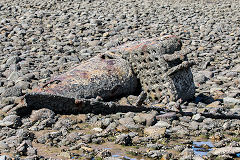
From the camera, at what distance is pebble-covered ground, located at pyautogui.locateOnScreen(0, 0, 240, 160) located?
4285 mm

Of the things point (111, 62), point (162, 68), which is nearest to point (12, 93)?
point (111, 62)

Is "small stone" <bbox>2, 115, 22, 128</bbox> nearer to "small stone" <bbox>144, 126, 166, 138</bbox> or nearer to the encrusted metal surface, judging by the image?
the encrusted metal surface

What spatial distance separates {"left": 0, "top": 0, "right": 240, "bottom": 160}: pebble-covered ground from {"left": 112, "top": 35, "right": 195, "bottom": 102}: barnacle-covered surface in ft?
0.90

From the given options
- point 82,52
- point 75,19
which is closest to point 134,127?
point 82,52

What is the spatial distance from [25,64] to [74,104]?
3574 mm

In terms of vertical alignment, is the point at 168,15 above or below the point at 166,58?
below

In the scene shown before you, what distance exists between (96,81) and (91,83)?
95 millimetres

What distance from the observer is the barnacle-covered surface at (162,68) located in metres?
6.18

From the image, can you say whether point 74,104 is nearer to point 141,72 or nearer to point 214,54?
point 141,72

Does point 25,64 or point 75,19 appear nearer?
point 25,64

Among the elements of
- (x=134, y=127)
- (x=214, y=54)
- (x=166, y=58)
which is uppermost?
(x=166, y=58)

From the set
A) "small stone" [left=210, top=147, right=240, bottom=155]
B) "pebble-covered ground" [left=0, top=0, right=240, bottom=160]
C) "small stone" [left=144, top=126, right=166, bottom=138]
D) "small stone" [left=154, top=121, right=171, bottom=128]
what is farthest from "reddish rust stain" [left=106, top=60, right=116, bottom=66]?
"small stone" [left=210, top=147, right=240, bottom=155]

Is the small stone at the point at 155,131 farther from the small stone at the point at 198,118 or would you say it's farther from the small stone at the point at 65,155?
the small stone at the point at 65,155

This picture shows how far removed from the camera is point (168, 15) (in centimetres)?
1398
